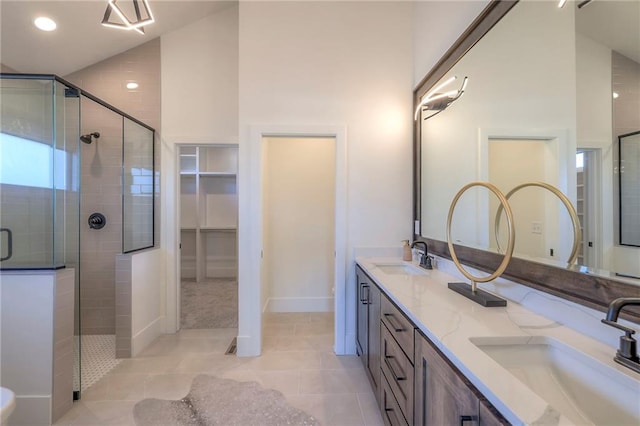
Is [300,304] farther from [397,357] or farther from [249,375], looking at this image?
[397,357]

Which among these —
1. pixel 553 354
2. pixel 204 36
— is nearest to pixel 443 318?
pixel 553 354

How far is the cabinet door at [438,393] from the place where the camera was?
748 mm

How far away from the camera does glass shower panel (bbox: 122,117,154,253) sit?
2.73 metres

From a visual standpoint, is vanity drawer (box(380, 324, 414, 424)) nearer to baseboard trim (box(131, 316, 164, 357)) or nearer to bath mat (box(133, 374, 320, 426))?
bath mat (box(133, 374, 320, 426))

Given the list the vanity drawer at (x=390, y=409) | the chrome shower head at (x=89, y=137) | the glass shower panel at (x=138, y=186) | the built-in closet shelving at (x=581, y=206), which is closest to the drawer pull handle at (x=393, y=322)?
the vanity drawer at (x=390, y=409)

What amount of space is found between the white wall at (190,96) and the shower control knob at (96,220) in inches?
24.2

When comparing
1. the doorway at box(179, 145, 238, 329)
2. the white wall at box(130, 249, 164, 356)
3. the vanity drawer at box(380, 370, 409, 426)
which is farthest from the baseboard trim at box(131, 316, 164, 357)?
the vanity drawer at box(380, 370, 409, 426)

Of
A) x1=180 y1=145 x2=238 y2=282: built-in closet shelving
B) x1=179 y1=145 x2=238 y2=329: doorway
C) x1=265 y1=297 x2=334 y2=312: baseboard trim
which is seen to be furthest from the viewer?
x1=180 y1=145 x2=238 y2=282: built-in closet shelving

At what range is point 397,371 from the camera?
1324 millimetres

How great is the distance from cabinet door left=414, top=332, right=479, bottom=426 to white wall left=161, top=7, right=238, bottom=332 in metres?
2.79

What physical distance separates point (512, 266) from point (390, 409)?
3.41ft

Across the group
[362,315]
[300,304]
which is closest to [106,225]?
[300,304]

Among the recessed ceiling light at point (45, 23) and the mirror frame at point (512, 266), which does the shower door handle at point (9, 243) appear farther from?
the mirror frame at point (512, 266)

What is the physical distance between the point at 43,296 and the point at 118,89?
7.69 ft
